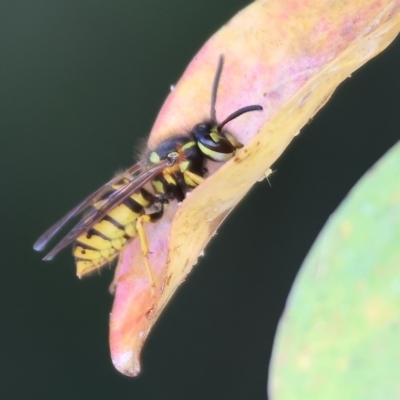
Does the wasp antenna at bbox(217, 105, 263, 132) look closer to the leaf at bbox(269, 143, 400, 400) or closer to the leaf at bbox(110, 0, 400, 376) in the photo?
the leaf at bbox(110, 0, 400, 376)

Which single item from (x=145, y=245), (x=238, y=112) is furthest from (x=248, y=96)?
(x=145, y=245)

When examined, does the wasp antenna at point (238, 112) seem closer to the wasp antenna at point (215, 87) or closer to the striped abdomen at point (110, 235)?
the wasp antenna at point (215, 87)

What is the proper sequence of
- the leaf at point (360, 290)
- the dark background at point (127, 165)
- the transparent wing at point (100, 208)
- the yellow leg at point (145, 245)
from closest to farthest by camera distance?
1. the leaf at point (360, 290)
2. the yellow leg at point (145, 245)
3. the transparent wing at point (100, 208)
4. the dark background at point (127, 165)

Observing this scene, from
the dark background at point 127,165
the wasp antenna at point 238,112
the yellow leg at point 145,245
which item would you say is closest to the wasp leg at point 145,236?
the yellow leg at point 145,245

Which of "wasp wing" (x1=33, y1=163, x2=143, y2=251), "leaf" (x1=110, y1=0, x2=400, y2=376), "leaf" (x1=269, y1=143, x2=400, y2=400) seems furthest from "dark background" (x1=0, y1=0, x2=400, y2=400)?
"leaf" (x1=269, y1=143, x2=400, y2=400)

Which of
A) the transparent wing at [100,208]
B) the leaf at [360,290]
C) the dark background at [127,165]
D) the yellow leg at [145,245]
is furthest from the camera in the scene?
the dark background at [127,165]

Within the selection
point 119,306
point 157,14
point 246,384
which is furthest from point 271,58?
point 246,384

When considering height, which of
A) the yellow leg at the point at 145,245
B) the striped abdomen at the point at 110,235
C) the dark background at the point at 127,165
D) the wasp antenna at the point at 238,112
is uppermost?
the wasp antenna at the point at 238,112
